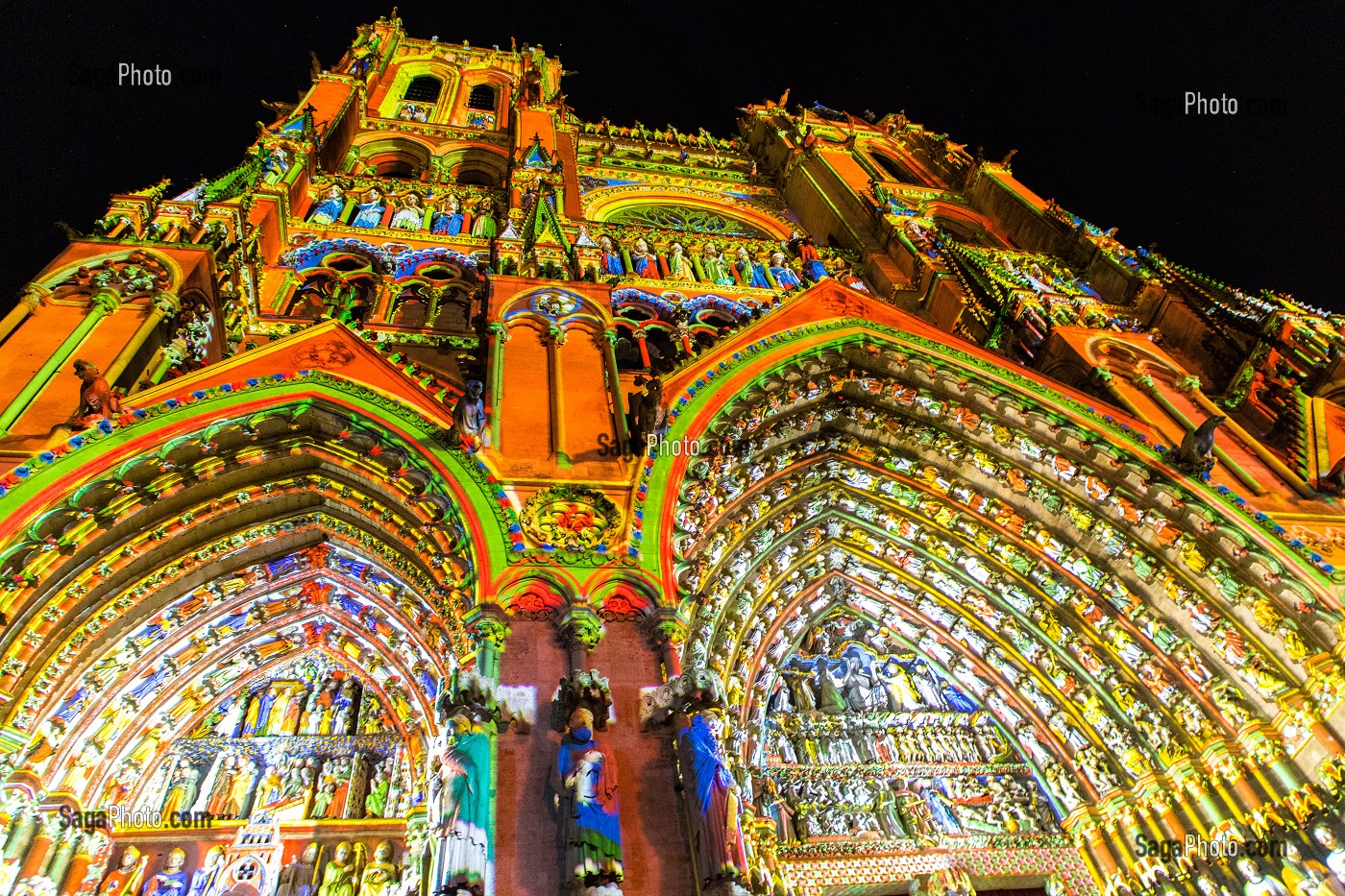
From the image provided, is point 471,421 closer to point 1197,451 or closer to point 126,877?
point 126,877

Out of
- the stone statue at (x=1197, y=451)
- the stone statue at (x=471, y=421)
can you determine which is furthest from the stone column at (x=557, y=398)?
the stone statue at (x=1197, y=451)

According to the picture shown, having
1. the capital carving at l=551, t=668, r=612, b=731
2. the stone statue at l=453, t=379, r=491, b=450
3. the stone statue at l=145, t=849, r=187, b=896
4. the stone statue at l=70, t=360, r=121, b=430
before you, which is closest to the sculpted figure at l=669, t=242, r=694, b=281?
the stone statue at l=453, t=379, r=491, b=450

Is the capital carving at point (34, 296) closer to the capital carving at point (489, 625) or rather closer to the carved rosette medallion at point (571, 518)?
the carved rosette medallion at point (571, 518)

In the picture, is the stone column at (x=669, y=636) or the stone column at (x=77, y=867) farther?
the stone column at (x=77, y=867)

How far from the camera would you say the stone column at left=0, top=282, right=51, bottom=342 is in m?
8.43

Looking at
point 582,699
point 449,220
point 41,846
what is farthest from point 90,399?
point 449,220

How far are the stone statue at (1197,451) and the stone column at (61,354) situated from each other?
1156cm

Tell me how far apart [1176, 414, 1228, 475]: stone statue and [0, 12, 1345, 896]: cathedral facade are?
0.18m

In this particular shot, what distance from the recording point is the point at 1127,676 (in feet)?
30.8

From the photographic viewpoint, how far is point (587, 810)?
5492 mm

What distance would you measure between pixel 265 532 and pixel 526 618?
358 centimetres

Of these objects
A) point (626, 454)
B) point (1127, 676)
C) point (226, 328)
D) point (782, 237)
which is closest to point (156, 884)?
point (626, 454)

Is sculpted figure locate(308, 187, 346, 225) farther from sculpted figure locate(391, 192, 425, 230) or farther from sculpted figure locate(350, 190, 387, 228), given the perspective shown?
sculpted figure locate(391, 192, 425, 230)

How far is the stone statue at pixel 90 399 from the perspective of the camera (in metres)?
7.33
